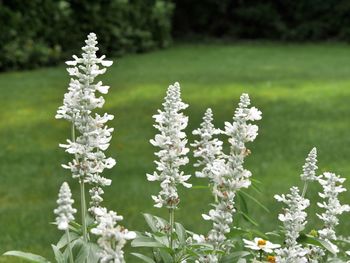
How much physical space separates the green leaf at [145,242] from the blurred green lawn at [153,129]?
7.99ft

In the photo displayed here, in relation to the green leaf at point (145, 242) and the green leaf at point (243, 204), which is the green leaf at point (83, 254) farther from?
the green leaf at point (243, 204)

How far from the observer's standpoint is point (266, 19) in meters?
20.4

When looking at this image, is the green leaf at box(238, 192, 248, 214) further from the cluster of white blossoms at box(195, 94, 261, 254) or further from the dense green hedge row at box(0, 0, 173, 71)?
the dense green hedge row at box(0, 0, 173, 71)

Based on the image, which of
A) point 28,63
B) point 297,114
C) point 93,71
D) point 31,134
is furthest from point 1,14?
point 93,71

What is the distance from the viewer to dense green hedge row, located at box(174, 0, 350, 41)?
65.3 ft

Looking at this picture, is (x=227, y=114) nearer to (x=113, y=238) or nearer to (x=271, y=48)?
(x=113, y=238)

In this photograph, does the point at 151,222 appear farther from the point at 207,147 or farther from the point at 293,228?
the point at 293,228

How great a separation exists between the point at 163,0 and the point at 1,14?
21.6 ft

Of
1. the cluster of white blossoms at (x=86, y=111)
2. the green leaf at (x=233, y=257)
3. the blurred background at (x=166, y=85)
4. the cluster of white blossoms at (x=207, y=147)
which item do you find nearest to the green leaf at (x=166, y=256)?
the green leaf at (x=233, y=257)

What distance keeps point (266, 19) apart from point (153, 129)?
41.8ft

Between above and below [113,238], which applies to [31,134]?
below

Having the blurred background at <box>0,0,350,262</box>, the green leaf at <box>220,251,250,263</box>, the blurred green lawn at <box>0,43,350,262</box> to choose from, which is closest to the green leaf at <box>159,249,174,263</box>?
the green leaf at <box>220,251,250,263</box>

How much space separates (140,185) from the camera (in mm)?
6352

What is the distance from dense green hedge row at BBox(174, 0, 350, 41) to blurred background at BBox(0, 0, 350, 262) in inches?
1.3
